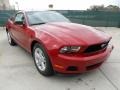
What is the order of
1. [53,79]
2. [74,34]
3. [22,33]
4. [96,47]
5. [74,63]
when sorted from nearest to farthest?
[74,63]
[96,47]
[74,34]
[53,79]
[22,33]

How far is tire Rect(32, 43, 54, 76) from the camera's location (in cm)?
377

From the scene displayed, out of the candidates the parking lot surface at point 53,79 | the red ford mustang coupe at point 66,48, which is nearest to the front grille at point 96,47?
the red ford mustang coupe at point 66,48

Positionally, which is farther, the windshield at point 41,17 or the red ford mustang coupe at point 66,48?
the windshield at point 41,17

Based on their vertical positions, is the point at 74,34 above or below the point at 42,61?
above

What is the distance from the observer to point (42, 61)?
4.03 meters

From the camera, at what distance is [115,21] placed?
12562 mm

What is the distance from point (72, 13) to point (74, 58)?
953 cm

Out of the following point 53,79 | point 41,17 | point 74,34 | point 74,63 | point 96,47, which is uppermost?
point 41,17

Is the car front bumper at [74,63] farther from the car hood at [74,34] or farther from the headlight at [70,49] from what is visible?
the car hood at [74,34]

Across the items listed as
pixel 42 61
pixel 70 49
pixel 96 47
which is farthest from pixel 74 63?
pixel 42 61

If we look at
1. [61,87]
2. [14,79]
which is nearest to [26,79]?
[14,79]

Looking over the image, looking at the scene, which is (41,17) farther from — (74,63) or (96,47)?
(74,63)

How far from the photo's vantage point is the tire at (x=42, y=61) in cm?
377

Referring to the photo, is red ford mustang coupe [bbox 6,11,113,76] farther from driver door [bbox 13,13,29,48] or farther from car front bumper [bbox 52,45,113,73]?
driver door [bbox 13,13,29,48]
